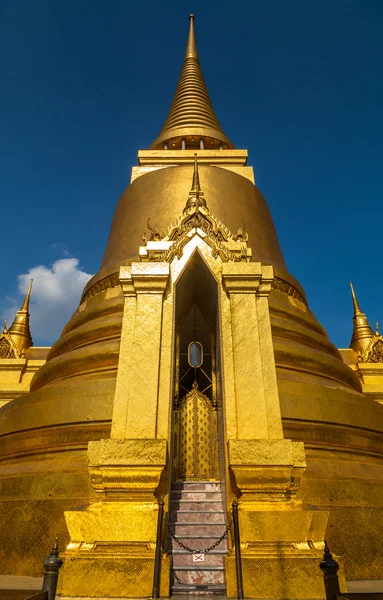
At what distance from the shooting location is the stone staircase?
3.31 metres

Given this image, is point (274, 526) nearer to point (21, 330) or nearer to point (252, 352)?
point (252, 352)

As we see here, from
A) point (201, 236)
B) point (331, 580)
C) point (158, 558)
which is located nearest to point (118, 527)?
point (158, 558)

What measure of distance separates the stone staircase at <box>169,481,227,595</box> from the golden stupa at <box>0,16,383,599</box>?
0.06ft

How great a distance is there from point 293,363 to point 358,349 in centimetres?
826

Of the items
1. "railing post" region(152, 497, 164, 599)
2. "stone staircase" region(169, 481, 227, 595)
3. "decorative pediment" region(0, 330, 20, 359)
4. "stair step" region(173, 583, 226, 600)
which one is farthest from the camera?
"decorative pediment" region(0, 330, 20, 359)

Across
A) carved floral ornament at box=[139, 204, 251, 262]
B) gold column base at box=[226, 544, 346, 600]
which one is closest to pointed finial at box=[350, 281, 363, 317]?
carved floral ornament at box=[139, 204, 251, 262]

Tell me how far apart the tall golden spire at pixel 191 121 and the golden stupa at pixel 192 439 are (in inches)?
309

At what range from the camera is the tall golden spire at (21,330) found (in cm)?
1434

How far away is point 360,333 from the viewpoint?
14609mm

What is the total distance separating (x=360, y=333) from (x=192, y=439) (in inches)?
427

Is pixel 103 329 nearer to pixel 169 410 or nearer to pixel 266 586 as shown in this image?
pixel 169 410

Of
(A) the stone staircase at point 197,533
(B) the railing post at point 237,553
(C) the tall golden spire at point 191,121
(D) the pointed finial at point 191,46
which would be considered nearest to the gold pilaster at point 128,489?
(A) the stone staircase at point 197,533

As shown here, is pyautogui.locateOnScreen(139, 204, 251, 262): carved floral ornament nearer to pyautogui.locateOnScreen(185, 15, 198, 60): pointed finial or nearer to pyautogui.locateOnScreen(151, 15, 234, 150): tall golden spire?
pyautogui.locateOnScreen(151, 15, 234, 150): tall golden spire

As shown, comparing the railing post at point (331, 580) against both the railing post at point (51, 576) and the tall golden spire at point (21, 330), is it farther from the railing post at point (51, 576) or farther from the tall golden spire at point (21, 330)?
the tall golden spire at point (21, 330)
